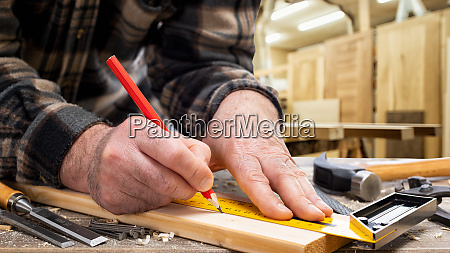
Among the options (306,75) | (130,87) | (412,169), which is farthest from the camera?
(306,75)

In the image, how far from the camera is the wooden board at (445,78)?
8.74 feet

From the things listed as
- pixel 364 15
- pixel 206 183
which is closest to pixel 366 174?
pixel 206 183

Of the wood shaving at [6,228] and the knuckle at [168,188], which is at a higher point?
the knuckle at [168,188]

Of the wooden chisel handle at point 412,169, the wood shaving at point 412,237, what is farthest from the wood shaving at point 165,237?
the wooden chisel handle at point 412,169

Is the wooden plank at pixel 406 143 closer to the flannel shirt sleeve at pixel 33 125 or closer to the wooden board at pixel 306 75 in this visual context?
the wooden board at pixel 306 75

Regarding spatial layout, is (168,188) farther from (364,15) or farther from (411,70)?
(364,15)

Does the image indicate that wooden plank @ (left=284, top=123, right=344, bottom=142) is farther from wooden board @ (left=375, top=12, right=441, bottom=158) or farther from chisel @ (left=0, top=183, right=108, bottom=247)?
wooden board @ (left=375, top=12, right=441, bottom=158)

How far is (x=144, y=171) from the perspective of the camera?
0.52m

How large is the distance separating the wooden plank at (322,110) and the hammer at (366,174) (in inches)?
122

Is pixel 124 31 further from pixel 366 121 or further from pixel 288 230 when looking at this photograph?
pixel 366 121

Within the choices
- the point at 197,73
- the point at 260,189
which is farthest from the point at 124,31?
the point at 260,189

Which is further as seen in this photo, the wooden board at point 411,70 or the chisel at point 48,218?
the wooden board at point 411,70

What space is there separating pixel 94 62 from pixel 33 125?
0.53 m

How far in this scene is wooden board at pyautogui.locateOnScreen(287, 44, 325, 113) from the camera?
429 centimetres
